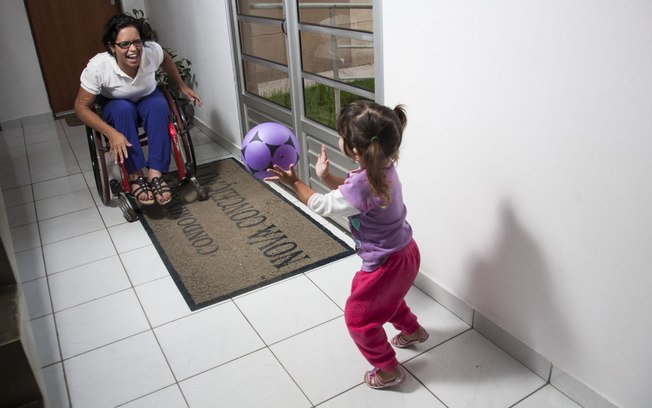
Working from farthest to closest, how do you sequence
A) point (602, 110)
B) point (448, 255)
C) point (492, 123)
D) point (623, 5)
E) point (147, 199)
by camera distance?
point (147, 199) → point (448, 255) → point (492, 123) → point (602, 110) → point (623, 5)

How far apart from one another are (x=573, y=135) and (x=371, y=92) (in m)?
1.11

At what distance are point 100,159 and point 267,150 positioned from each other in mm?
1684

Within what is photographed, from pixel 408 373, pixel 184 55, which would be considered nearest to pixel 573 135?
pixel 408 373

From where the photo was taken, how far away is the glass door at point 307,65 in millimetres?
2562

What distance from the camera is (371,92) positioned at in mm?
2492

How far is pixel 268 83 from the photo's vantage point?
3.65 meters

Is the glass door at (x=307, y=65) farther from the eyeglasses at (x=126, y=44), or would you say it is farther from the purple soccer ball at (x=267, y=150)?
the eyeglasses at (x=126, y=44)

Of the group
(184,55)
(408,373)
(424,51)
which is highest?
(424,51)

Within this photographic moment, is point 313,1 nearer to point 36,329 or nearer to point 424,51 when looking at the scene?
point 424,51

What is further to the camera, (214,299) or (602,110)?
(214,299)

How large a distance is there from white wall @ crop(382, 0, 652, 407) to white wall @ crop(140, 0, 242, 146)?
6.69 feet

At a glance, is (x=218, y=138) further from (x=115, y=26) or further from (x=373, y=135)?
(x=373, y=135)

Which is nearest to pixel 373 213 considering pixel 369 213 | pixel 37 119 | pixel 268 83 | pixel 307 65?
pixel 369 213

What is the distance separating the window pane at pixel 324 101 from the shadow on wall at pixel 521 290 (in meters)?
1.07
